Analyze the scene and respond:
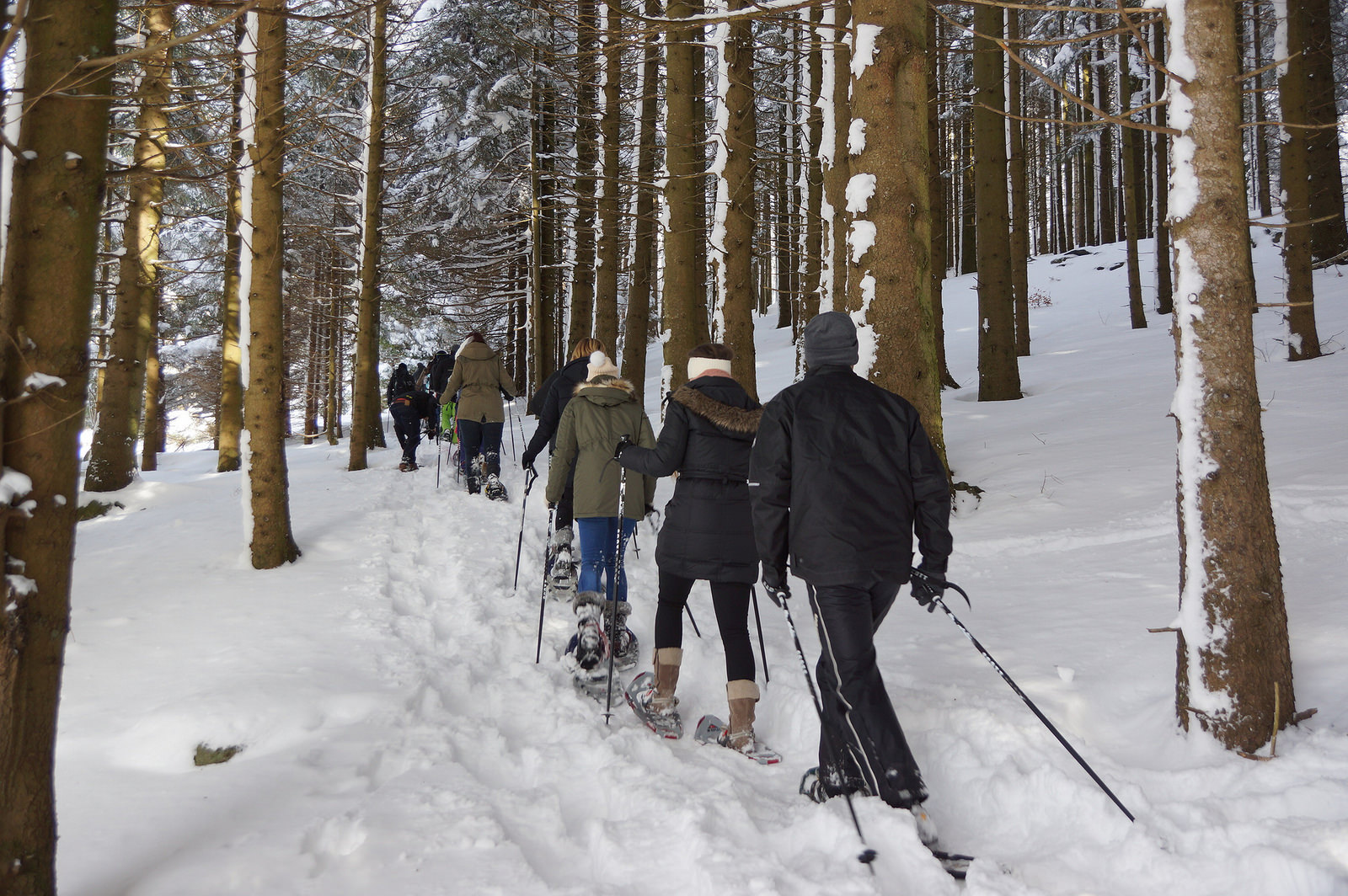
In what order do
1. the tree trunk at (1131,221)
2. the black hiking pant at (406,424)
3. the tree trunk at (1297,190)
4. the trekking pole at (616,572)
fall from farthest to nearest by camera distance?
the tree trunk at (1131,221) < the black hiking pant at (406,424) < the tree trunk at (1297,190) < the trekking pole at (616,572)

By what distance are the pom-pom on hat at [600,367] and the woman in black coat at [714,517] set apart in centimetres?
143

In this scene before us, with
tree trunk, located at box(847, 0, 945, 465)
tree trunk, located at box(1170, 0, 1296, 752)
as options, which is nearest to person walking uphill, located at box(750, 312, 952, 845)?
tree trunk, located at box(1170, 0, 1296, 752)

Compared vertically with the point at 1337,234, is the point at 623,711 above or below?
below

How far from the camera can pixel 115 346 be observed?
10.1 metres

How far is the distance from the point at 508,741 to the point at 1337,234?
1674cm

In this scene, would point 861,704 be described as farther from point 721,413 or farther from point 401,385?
A: point 401,385

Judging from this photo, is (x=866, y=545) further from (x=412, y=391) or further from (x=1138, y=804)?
(x=412, y=391)

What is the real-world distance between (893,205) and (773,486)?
11.8 ft

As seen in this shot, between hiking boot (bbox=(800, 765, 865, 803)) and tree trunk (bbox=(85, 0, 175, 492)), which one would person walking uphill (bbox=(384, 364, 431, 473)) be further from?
hiking boot (bbox=(800, 765, 865, 803))

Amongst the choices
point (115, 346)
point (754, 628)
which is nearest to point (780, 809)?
point (754, 628)

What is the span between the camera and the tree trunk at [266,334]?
6.74m

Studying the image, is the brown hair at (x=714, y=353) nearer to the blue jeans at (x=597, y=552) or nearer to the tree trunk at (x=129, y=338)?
the blue jeans at (x=597, y=552)

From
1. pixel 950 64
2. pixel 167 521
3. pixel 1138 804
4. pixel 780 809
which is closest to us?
pixel 1138 804

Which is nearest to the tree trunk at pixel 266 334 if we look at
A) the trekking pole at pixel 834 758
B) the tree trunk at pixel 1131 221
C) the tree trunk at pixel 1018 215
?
the trekking pole at pixel 834 758
